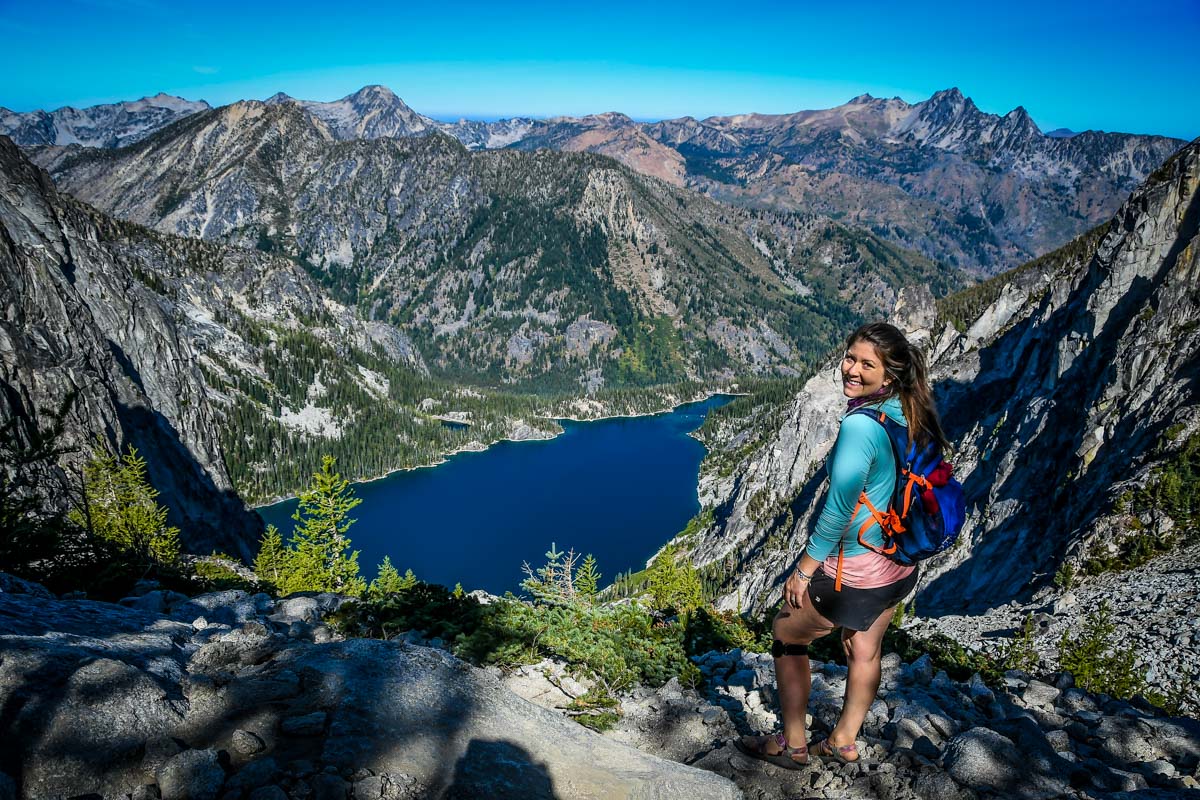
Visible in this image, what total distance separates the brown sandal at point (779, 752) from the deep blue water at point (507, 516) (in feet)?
360

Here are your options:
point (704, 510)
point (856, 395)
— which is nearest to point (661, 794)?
point (856, 395)

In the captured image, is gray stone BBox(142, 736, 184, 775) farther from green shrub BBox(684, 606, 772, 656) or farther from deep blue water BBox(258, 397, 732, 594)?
deep blue water BBox(258, 397, 732, 594)

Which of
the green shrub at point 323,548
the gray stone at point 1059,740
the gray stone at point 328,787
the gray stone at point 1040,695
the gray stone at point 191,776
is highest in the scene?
the gray stone at point 191,776

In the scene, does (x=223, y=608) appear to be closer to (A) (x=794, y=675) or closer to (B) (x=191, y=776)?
(B) (x=191, y=776)

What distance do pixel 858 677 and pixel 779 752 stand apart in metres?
1.27

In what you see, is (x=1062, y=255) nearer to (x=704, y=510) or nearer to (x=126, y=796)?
(x=704, y=510)

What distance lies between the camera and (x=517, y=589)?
117m

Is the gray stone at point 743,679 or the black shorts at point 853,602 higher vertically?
the black shorts at point 853,602

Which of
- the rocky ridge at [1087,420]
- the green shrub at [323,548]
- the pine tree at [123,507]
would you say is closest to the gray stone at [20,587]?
the rocky ridge at [1087,420]

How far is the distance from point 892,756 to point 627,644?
457 centimetres

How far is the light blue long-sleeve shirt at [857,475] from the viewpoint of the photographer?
6.29 m

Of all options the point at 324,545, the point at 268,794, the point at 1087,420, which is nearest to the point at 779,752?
the point at 268,794

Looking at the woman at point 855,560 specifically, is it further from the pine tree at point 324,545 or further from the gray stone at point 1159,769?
the pine tree at point 324,545

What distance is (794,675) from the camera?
7262 mm
